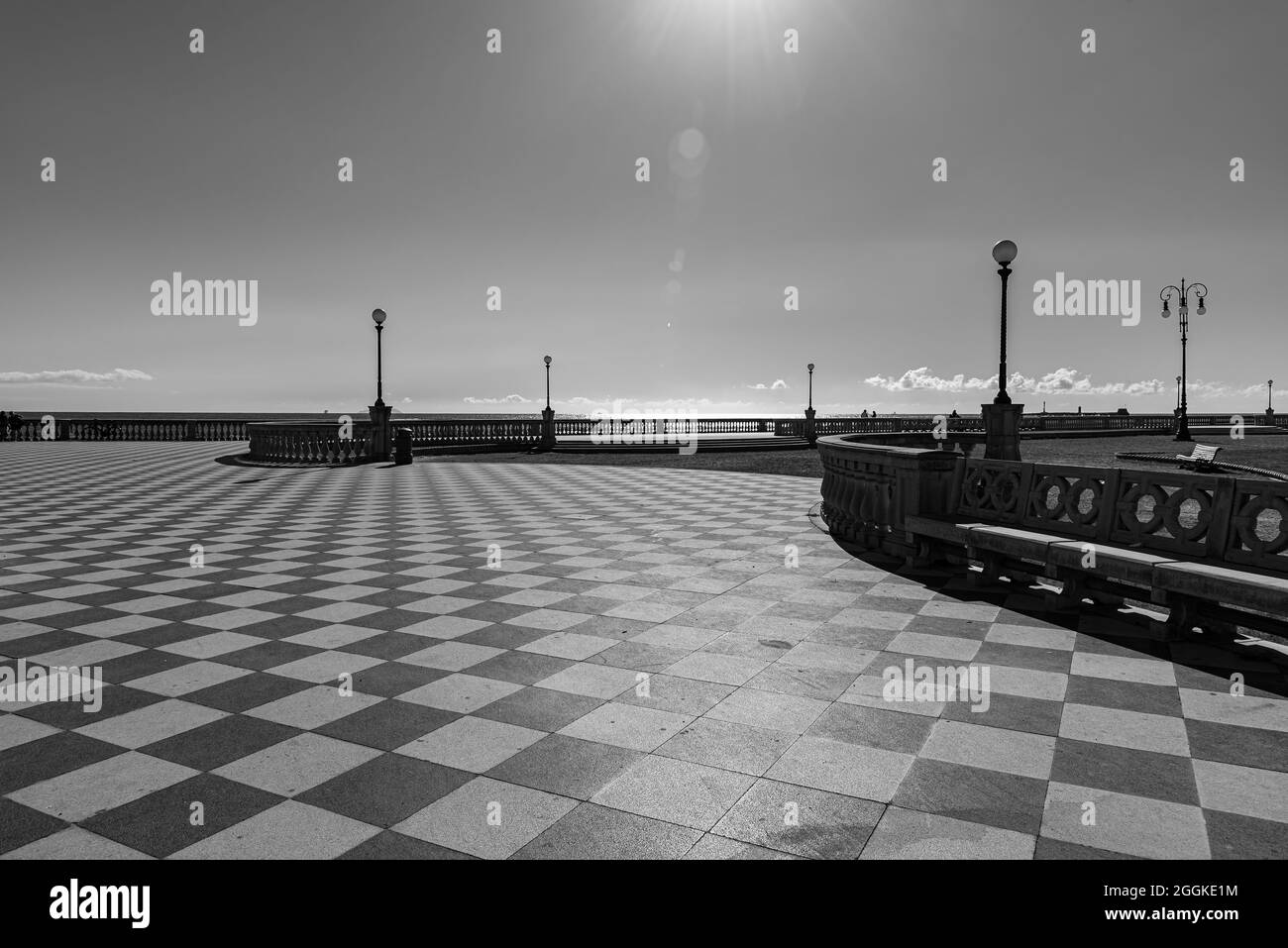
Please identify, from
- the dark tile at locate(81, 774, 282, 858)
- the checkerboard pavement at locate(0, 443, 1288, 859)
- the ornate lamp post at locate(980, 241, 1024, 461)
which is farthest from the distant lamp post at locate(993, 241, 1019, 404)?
the dark tile at locate(81, 774, 282, 858)

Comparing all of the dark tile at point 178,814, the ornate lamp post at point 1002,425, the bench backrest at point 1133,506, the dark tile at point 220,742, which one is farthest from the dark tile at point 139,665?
the ornate lamp post at point 1002,425

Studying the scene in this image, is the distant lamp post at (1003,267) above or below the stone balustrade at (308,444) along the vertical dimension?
above

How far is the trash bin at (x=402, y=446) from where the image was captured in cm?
2525

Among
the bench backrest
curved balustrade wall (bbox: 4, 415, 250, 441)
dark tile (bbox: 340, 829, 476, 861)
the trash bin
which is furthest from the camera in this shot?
curved balustrade wall (bbox: 4, 415, 250, 441)

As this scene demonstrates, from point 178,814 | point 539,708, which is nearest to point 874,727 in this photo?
point 539,708

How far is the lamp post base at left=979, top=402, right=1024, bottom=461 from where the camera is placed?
1571 centimetres

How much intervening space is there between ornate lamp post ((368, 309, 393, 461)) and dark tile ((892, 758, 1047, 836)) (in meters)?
24.4

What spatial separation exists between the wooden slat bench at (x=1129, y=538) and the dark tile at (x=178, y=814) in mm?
6245

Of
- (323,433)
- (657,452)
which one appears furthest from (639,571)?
(657,452)

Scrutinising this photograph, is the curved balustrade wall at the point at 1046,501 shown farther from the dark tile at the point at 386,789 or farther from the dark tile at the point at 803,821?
the dark tile at the point at 386,789

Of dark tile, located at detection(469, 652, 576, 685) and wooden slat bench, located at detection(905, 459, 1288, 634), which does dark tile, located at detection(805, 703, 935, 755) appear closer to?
dark tile, located at detection(469, 652, 576, 685)

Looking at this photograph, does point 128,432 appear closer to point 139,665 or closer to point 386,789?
point 139,665

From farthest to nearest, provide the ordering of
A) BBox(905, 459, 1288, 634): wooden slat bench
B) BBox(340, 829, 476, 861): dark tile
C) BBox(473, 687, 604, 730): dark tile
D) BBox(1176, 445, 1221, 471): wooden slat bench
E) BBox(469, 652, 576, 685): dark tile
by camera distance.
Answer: BBox(1176, 445, 1221, 471): wooden slat bench, BBox(905, 459, 1288, 634): wooden slat bench, BBox(469, 652, 576, 685): dark tile, BBox(473, 687, 604, 730): dark tile, BBox(340, 829, 476, 861): dark tile
